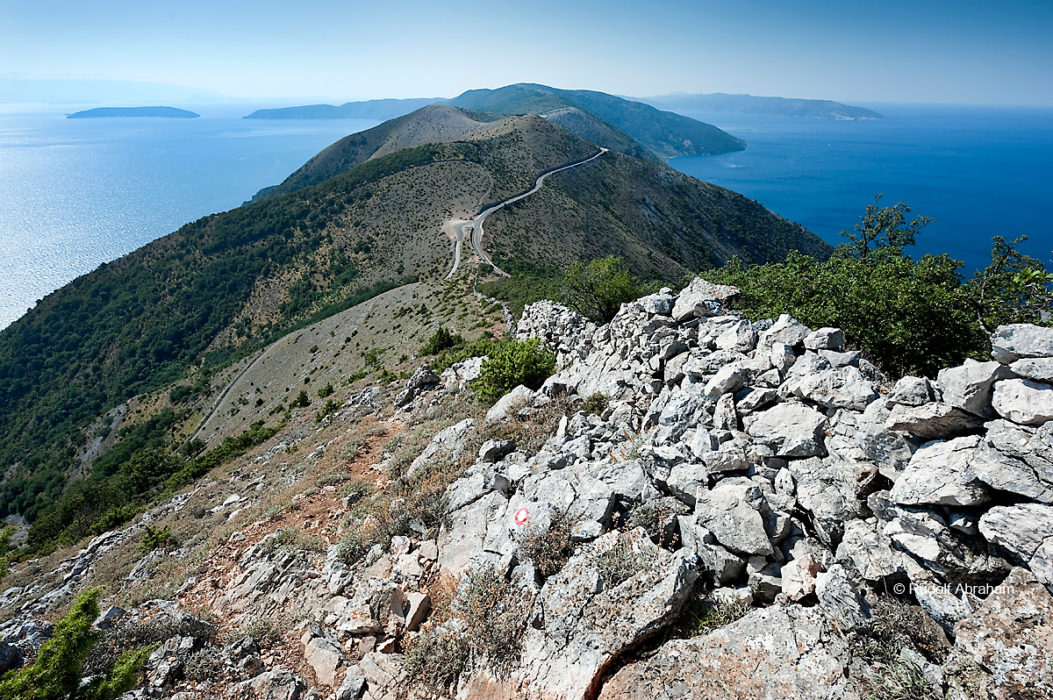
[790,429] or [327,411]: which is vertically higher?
[790,429]

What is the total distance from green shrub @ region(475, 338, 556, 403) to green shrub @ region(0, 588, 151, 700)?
14.0m

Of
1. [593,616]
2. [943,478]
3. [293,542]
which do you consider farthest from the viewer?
[293,542]

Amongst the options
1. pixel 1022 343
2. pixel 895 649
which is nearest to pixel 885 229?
pixel 1022 343

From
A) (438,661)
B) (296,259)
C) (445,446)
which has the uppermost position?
(438,661)

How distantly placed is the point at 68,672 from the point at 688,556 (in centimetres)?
1037

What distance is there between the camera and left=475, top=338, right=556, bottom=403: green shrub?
20406 millimetres

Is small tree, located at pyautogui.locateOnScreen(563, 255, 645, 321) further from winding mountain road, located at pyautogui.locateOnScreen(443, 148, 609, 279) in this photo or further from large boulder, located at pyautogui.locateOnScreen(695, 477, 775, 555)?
winding mountain road, located at pyautogui.locateOnScreen(443, 148, 609, 279)

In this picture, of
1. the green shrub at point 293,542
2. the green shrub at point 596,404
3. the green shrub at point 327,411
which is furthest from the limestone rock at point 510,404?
the green shrub at point 327,411

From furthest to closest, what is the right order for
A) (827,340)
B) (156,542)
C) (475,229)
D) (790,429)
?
(475,229), (156,542), (827,340), (790,429)

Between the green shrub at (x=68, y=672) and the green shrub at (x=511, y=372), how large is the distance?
14.0 metres

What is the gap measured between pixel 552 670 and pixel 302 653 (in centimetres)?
546

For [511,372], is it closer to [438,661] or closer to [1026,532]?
[438,661]

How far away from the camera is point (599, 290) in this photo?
86.3 feet

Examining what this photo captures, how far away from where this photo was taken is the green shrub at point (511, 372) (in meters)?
20.4
